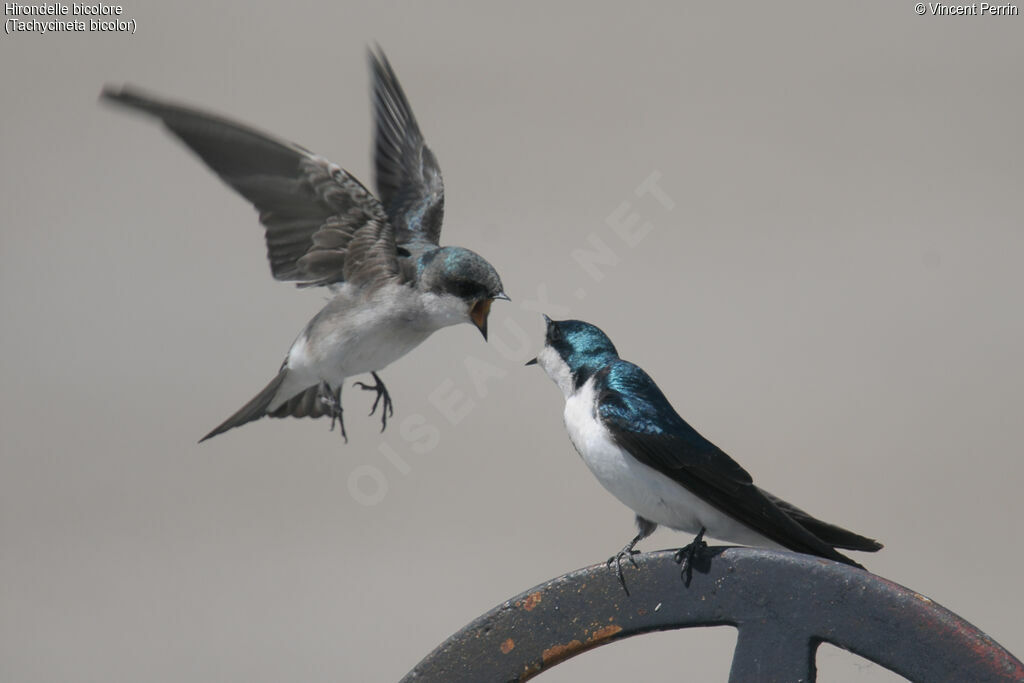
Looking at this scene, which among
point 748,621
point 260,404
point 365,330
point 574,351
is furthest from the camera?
point 260,404

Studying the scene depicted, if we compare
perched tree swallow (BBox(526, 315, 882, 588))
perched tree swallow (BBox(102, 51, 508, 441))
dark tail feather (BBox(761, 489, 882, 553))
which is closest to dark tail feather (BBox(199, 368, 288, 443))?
perched tree swallow (BBox(102, 51, 508, 441))

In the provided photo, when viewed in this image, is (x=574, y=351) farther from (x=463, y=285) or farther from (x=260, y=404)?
(x=260, y=404)

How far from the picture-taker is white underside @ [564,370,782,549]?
2.13 m

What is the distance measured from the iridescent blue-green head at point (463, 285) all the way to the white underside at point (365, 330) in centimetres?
5

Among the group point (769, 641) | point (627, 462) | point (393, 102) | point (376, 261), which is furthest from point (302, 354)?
point (769, 641)

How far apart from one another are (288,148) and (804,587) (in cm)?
178

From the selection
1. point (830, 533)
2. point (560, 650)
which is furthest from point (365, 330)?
point (560, 650)

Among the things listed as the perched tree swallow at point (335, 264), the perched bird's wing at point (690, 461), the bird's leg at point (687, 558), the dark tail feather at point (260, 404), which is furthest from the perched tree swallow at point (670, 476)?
the dark tail feather at point (260, 404)

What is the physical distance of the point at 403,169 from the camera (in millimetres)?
3674

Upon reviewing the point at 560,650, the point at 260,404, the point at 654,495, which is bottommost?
the point at 560,650

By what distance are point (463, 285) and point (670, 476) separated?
0.88 meters

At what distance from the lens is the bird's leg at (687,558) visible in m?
1.77

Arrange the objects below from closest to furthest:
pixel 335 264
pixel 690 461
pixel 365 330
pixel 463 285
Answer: pixel 690 461
pixel 463 285
pixel 365 330
pixel 335 264

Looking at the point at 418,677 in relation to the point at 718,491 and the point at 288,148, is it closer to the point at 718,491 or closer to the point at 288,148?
the point at 718,491
